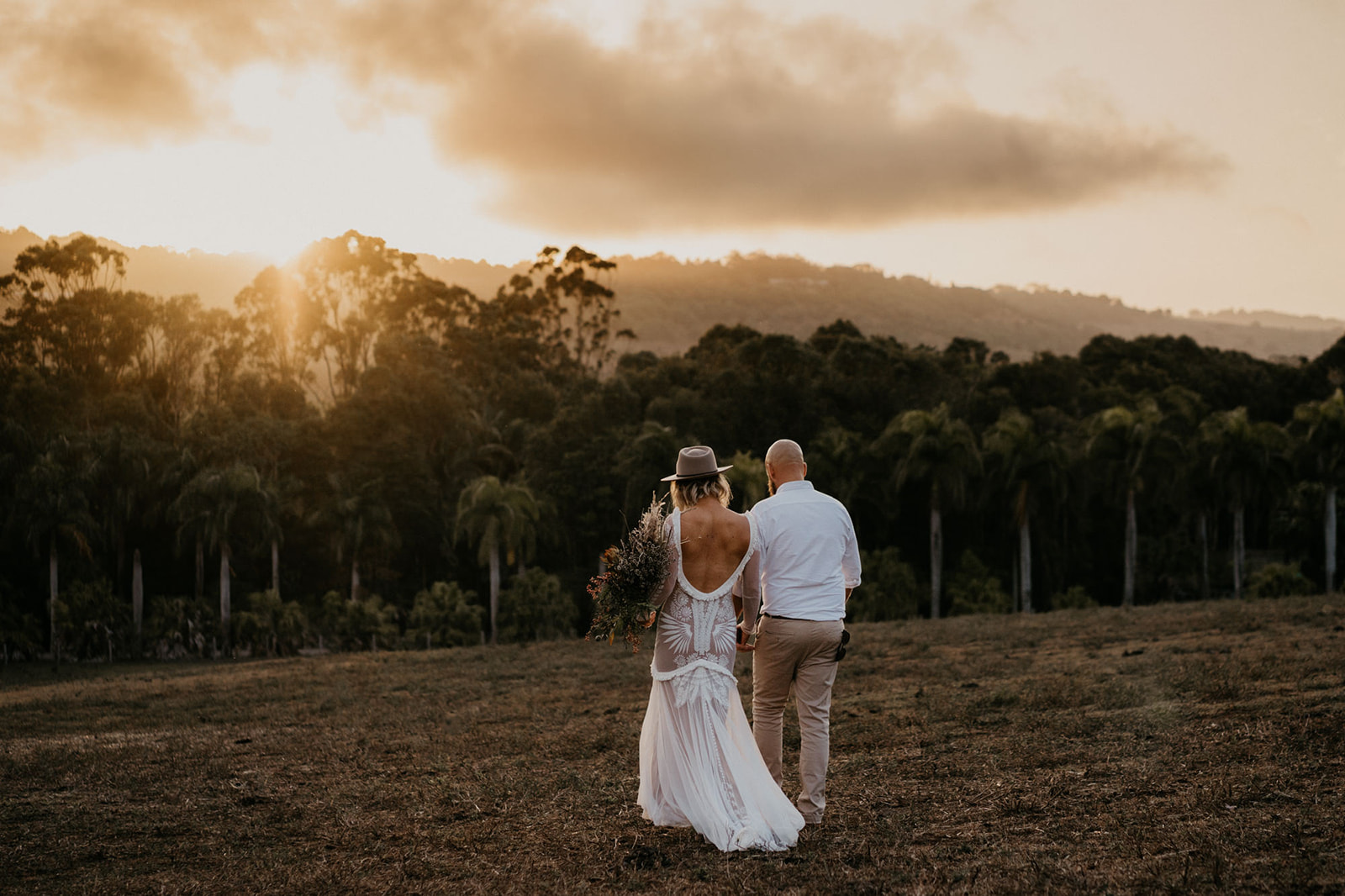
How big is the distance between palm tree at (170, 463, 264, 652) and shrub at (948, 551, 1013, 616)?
1185 inches

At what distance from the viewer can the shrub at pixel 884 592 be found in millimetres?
43000

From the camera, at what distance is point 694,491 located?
21.4ft

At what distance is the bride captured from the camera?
632 cm

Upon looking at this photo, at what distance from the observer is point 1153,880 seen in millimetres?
5035

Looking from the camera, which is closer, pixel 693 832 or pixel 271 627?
pixel 693 832

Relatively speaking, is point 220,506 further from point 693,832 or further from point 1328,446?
point 1328,446

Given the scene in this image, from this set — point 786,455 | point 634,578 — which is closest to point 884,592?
point 786,455

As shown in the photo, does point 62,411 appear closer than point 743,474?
No

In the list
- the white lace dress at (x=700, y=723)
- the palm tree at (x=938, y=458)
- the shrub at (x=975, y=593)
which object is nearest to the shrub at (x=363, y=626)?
the palm tree at (x=938, y=458)

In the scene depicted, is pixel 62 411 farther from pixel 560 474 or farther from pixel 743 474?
→ pixel 743 474

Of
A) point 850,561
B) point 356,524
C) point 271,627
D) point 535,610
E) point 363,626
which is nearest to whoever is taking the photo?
point 850,561

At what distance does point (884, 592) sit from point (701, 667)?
38606mm

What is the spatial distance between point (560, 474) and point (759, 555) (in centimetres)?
4502

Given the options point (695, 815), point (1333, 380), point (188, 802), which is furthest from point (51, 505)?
point (1333, 380)
